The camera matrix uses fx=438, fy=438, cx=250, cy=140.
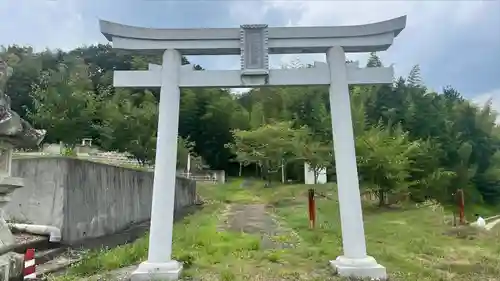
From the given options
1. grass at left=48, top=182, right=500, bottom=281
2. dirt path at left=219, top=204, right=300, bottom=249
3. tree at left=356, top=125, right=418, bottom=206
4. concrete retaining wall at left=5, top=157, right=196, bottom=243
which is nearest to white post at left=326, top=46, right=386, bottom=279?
grass at left=48, top=182, right=500, bottom=281

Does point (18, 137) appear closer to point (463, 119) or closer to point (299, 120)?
point (299, 120)

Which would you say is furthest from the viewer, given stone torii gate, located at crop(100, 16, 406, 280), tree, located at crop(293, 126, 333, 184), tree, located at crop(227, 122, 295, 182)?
tree, located at crop(227, 122, 295, 182)

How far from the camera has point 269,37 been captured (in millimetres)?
5766

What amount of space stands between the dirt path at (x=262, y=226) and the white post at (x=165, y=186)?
8.67 ft

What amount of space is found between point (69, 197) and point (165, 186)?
11.2 ft

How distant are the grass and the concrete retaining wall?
A: 45.5 inches

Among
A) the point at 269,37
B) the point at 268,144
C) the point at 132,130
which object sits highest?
the point at 132,130

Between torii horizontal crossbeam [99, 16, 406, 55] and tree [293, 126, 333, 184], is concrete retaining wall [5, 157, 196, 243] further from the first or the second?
tree [293, 126, 333, 184]

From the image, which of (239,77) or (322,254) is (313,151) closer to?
(322,254)

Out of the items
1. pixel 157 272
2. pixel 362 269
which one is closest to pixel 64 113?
pixel 157 272

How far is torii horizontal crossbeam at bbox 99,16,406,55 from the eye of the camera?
18.8ft

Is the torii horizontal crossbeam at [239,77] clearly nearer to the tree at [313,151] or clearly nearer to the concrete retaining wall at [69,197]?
the concrete retaining wall at [69,197]

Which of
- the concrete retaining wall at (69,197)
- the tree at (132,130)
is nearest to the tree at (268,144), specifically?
the tree at (132,130)

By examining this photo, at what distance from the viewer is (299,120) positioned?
25.9m
